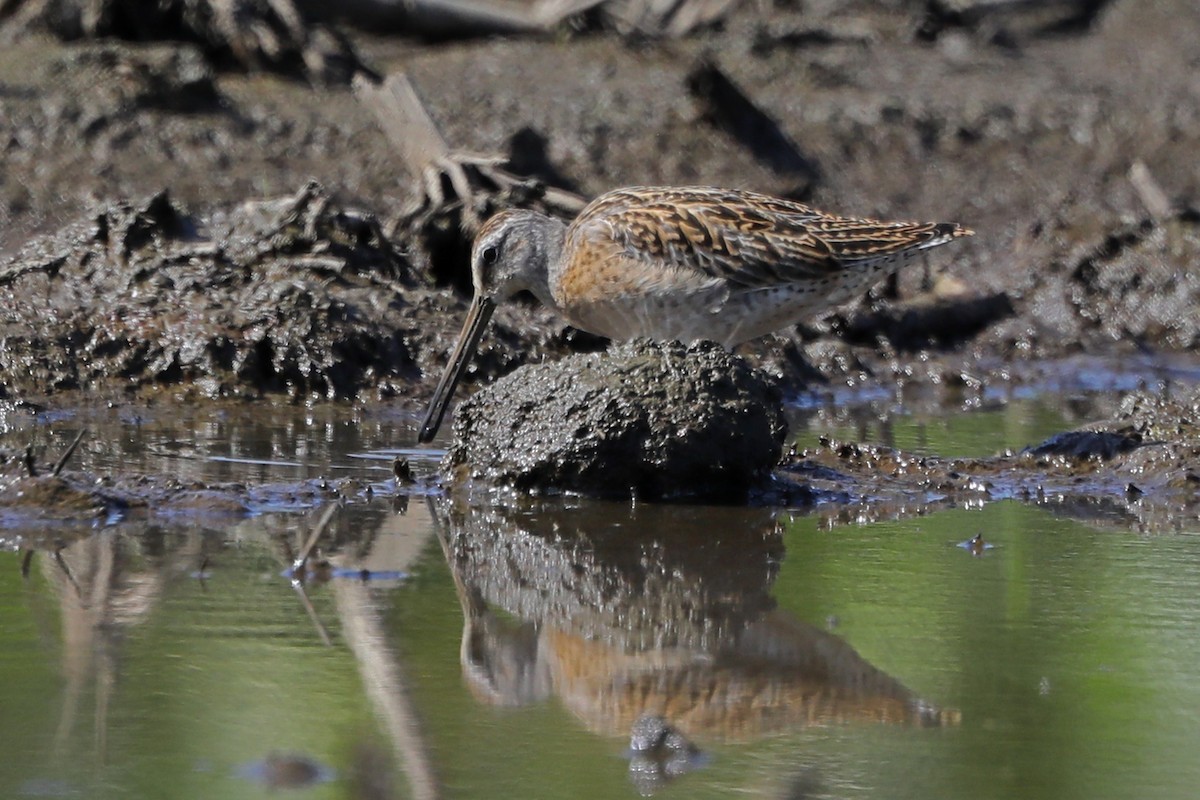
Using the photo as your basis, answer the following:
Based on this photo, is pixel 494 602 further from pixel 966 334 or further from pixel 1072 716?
pixel 966 334

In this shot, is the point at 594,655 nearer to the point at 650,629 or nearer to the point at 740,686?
the point at 650,629

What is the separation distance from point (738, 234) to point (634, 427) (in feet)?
4.14

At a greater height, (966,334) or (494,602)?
(966,334)

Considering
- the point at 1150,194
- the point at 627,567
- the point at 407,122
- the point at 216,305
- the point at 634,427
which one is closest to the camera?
the point at 627,567

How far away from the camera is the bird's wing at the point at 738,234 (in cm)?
732

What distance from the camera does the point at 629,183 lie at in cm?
1233

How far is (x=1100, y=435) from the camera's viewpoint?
7340mm

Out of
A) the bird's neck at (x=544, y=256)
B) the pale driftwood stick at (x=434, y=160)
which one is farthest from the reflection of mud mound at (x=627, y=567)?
the pale driftwood stick at (x=434, y=160)

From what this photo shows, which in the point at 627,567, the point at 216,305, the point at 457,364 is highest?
the point at 216,305

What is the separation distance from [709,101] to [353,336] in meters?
4.80

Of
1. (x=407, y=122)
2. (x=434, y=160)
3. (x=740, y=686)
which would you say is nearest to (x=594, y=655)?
(x=740, y=686)

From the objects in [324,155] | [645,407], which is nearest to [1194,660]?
[645,407]

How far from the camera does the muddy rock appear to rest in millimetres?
6430

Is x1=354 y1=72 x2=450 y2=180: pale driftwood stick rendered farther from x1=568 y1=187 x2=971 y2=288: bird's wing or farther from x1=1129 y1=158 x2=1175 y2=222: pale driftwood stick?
x1=1129 y1=158 x2=1175 y2=222: pale driftwood stick
